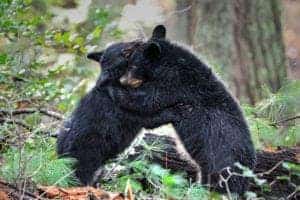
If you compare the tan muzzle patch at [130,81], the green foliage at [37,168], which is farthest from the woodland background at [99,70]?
the tan muzzle patch at [130,81]

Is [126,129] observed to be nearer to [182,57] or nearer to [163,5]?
[182,57]

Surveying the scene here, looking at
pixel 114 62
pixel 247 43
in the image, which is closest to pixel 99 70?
pixel 247 43

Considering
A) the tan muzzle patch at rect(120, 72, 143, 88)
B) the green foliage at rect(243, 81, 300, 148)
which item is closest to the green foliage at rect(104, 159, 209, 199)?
the tan muzzle patch at rect(120, 72, 143, 88)

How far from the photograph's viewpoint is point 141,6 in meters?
13.8

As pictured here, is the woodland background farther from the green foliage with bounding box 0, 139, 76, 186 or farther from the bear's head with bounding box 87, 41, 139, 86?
the bear's head with bounding box 87, 41, 139, 86

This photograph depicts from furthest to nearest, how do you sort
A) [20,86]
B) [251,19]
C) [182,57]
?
[251,19], [20,86], [182,57]

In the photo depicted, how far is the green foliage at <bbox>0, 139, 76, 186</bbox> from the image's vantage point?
181 inches

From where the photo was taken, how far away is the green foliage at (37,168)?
4586 millimetres

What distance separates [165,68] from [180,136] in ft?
1.73

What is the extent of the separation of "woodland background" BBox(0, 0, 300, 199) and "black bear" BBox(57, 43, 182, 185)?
0.11m

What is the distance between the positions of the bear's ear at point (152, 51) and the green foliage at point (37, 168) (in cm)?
102

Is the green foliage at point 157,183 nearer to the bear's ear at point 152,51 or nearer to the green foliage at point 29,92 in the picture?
the green foliage at point 29,92

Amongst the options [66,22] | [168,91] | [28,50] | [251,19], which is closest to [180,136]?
[168,91]

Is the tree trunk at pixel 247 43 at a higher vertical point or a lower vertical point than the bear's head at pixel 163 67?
higher
